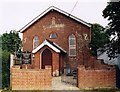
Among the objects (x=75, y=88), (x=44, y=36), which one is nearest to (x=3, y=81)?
(x=75, y=88)

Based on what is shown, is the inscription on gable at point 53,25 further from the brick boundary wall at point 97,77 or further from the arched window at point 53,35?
the brick boundary wall at point 97,77

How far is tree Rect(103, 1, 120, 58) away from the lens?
70.0ft

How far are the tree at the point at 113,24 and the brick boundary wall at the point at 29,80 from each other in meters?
5.08

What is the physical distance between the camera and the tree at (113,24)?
2132 centimetres

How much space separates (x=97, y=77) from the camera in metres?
21.6

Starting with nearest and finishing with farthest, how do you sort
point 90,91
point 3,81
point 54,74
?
point 90,91, point 3,81, point 54,74

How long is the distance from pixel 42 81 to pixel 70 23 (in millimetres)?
14284

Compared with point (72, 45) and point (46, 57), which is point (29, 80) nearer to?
point (46, 57)

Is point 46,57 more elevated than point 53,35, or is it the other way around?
point 53,35

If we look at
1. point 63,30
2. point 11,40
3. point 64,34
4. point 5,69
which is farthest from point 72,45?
point 11,40

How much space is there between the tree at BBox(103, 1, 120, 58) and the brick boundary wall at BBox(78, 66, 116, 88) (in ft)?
4.95

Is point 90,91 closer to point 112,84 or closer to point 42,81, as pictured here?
point 112,84

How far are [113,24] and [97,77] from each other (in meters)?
4.07

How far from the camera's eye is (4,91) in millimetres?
20828
